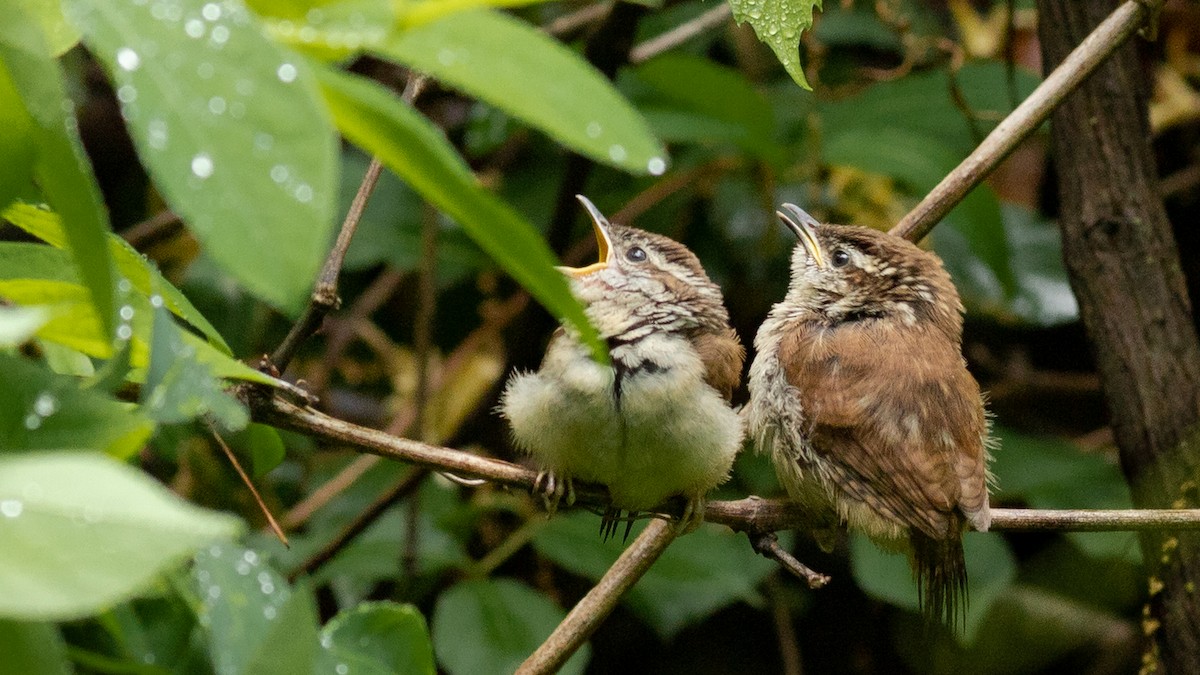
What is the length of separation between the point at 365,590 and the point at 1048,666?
2.73 metres

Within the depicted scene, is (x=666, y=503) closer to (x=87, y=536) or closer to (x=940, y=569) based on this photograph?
(x=940, y=569)

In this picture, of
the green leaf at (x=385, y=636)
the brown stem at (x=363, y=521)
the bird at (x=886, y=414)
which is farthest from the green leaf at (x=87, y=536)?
the brown stem at (x=363, y=521)

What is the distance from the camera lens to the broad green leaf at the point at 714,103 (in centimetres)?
400

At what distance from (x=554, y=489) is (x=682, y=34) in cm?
247

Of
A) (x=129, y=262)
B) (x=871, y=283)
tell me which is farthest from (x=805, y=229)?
(x=129, y=262)

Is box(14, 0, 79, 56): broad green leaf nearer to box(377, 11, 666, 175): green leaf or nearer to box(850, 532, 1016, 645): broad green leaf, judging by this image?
box(377, 11, 666, 175): green leaf

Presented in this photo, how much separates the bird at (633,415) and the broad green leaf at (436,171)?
5.05 feet

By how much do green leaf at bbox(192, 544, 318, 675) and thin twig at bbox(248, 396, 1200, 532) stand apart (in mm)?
747

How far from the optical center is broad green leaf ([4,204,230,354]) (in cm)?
118

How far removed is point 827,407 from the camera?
2.97 meters

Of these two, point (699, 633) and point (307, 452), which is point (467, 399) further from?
point (699, 633)

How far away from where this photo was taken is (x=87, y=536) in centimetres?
66

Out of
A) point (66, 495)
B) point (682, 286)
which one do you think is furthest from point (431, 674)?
point (682, 286)

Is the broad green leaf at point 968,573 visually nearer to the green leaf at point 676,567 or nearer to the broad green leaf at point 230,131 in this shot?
the green leaf at point 676,567
